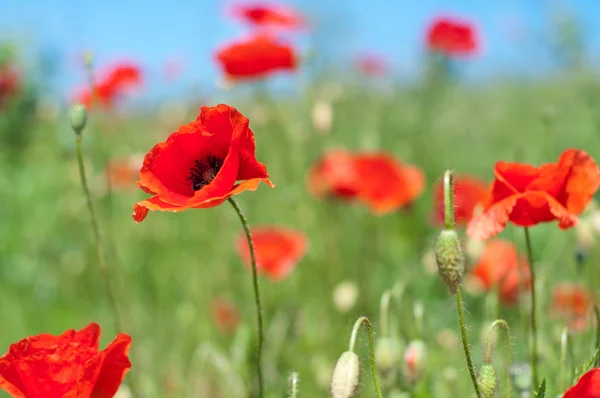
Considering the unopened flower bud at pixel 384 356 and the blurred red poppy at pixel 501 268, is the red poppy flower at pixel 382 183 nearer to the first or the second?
the blurred red poppy at pixel 501 268

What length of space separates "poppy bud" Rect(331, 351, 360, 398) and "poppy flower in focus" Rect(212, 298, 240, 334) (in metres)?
1.67

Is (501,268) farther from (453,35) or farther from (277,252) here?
(453,35)

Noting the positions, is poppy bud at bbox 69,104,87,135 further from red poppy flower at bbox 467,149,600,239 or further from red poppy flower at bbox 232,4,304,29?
red poppy flower at bbox 232,4,304,29

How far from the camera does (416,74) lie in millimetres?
5613

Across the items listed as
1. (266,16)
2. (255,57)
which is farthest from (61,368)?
(266,16)

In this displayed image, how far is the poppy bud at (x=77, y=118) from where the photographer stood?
1.19 meters

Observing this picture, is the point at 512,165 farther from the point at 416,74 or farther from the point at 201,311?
the point at 416,74

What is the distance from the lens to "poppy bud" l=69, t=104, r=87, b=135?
1.19 meters

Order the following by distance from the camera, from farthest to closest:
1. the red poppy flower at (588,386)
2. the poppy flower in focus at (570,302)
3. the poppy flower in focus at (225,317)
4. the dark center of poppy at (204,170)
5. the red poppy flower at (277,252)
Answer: the poppy flower in focus at (225,317), the red poppy flower at (277,252), the poppy flower in focus at (570,302), the dark center of poppy at (204,170), the red poppy flower at (588,386)

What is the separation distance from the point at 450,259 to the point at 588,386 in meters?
0.22

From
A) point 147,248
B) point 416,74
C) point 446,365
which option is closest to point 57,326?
point 147,248

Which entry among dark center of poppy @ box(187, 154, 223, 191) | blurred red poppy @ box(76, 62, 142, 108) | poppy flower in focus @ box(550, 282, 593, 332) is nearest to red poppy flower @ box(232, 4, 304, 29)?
blurred red poppy @ box(76, 62, 142, 108)

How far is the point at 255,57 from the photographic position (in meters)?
2.60

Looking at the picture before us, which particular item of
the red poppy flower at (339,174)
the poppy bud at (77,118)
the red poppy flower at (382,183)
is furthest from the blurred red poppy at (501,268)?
the poppy bud at (77,118)
